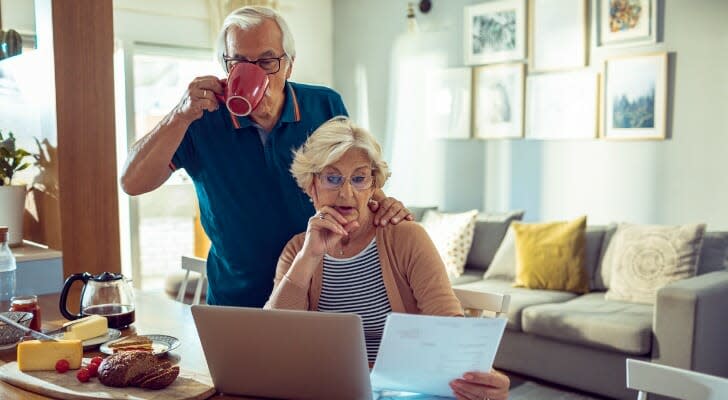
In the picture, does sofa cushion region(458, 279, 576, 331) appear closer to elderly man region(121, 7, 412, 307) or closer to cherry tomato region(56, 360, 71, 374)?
elderly man region(121, 7, 412, 307)

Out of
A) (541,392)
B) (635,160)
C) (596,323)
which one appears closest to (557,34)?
(635,160)

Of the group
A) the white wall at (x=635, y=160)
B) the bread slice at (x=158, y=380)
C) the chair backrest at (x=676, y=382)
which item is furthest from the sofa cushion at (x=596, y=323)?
the bread slice at (x=158, y=380)

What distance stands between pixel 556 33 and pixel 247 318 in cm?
373

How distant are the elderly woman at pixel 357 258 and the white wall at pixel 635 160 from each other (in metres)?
2.69

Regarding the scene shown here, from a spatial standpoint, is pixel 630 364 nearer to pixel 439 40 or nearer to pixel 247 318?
pixel 247 318

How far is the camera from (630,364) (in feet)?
4.56

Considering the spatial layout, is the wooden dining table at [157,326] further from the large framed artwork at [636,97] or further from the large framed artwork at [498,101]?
the large framed artwork at [498,101]

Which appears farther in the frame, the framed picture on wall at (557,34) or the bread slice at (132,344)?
the framed picture on wall at (557,34)

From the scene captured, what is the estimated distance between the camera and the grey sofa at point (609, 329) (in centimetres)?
307

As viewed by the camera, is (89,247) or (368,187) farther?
(89,247)

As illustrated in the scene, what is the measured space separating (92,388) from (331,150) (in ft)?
2.34

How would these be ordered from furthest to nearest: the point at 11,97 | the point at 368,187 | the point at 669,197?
the point at 669,197
the point at 11,97
the point at 368,187

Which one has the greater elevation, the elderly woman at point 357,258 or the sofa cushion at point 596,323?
the elderly woman at point 357,258

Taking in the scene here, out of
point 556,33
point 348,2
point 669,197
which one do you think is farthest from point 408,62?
point 669,197
